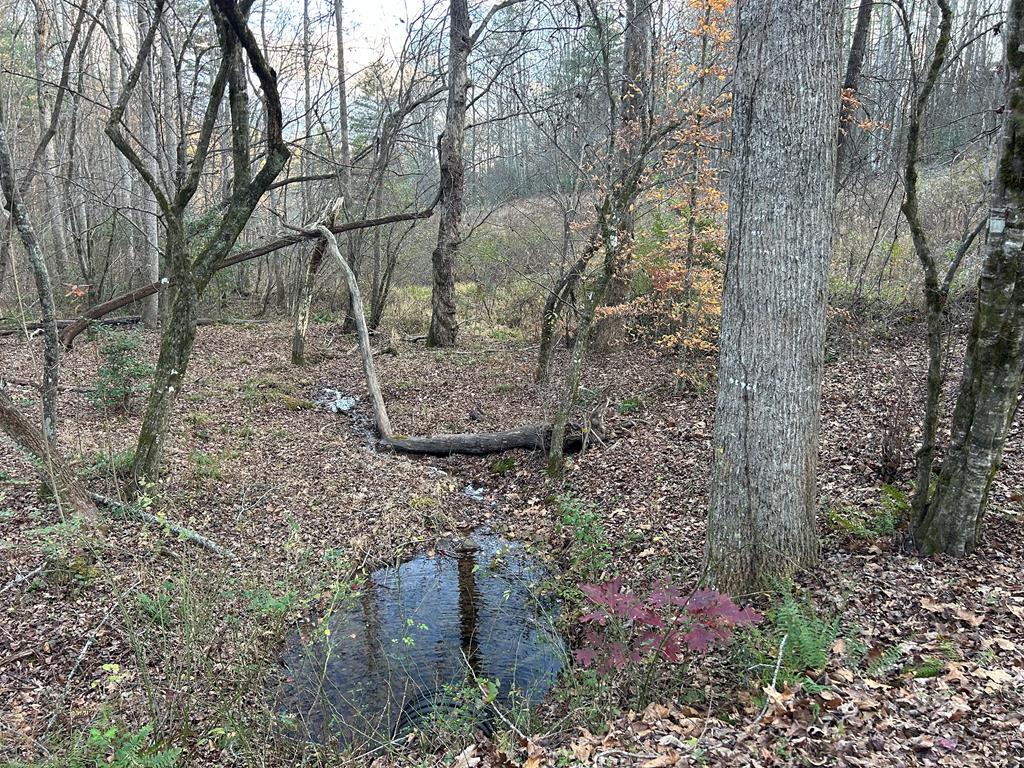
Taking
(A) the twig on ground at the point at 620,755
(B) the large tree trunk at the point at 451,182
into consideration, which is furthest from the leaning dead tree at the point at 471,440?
(A) the twig on ground at the point at 620,755

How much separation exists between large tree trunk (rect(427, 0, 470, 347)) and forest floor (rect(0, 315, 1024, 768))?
4285mm

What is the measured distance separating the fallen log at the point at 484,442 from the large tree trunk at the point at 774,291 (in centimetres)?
409

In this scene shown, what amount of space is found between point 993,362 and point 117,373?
382 inches

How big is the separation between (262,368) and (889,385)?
1058 centimetres

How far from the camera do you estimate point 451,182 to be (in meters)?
13.9

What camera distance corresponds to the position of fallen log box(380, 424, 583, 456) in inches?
339

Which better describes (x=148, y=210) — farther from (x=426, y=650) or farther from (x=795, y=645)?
(x=795, y=645)

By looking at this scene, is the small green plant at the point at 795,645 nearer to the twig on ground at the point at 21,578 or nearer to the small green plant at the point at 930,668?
the small green plant at the point at 930,668

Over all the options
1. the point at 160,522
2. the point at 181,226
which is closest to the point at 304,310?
the point at 181,226

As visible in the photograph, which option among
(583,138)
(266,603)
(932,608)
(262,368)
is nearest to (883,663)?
(932,608)

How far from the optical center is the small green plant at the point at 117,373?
29.0 ft

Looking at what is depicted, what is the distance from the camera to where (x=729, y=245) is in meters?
4.34

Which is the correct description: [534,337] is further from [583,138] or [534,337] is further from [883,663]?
[883,663]

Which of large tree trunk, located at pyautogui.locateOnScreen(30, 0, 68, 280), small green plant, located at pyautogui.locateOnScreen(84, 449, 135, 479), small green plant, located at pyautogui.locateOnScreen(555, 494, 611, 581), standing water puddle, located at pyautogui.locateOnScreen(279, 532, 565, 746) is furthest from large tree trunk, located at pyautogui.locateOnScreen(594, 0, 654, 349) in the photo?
large tree trunk, located at pyautogui.locateOnScreen(30, 0, 68, 280)
